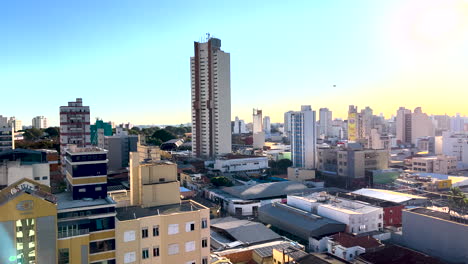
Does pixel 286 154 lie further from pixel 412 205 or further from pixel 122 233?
pixel 122 233

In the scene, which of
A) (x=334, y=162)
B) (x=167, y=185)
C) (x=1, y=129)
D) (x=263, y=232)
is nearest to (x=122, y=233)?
(x=167, y=185)

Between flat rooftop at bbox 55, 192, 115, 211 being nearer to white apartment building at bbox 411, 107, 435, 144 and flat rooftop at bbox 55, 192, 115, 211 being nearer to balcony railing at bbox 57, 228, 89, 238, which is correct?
balcony railing at bbox 57, 228, 89, 238

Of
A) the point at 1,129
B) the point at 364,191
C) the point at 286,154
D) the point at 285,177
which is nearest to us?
the point at 364,191

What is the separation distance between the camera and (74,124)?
3606 centimetres

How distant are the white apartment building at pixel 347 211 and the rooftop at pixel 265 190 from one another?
5321 mm

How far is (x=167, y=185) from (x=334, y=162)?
118 ft

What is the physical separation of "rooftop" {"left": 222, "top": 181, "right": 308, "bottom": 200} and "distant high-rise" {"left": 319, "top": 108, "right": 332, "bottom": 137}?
3754 inches

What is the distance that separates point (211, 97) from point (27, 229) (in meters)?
44.4

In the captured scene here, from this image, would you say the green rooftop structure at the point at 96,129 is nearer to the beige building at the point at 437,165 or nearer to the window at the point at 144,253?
the window at the point at 144,253

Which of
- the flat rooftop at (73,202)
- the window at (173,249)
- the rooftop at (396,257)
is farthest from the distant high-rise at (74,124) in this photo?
the rooftop at (396,257)

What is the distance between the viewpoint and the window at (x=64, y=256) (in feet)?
36.7

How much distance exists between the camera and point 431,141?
7425 centimetres

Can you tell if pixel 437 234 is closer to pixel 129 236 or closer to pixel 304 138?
pixel 129 236

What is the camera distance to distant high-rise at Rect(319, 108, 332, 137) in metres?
128
